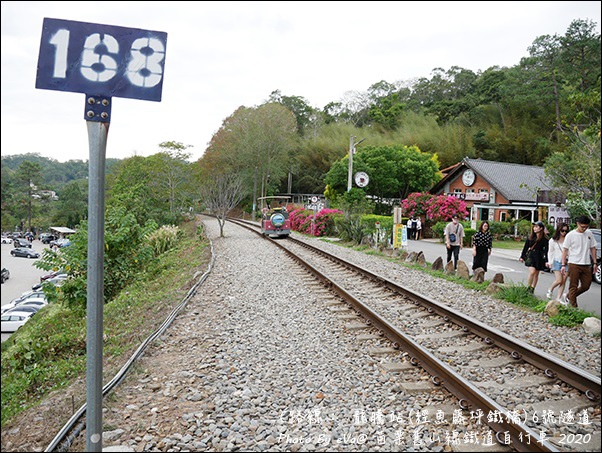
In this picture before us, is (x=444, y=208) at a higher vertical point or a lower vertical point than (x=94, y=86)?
lower

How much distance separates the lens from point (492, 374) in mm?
4238

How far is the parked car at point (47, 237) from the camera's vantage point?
11.8 feet

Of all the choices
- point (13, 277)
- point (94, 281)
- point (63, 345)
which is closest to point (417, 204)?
point (63, 345)

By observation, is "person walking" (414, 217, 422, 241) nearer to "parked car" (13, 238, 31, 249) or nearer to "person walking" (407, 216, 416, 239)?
"person walking" (407, 216, 416, 239)

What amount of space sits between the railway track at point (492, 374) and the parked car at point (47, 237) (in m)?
3.38

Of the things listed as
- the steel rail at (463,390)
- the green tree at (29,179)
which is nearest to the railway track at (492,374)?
the steel rail at (463,390)

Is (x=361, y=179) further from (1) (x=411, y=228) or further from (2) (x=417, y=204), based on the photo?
(1) (x=411, y=228)

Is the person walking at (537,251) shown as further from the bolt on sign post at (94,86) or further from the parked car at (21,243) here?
the parked car at (21,243)

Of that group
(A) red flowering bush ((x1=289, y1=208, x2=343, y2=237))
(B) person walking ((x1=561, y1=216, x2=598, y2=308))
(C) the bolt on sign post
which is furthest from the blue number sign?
(A) red flowering bush ((x1=289, y1=208, x2=343, y2=237))

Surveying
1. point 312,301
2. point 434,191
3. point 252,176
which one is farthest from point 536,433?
point 252,176

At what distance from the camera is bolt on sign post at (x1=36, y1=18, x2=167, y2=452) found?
2357mm

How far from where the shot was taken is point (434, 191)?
3581 centimetres

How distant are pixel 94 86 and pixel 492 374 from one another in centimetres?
417

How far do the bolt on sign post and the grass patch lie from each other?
27.6 inches
